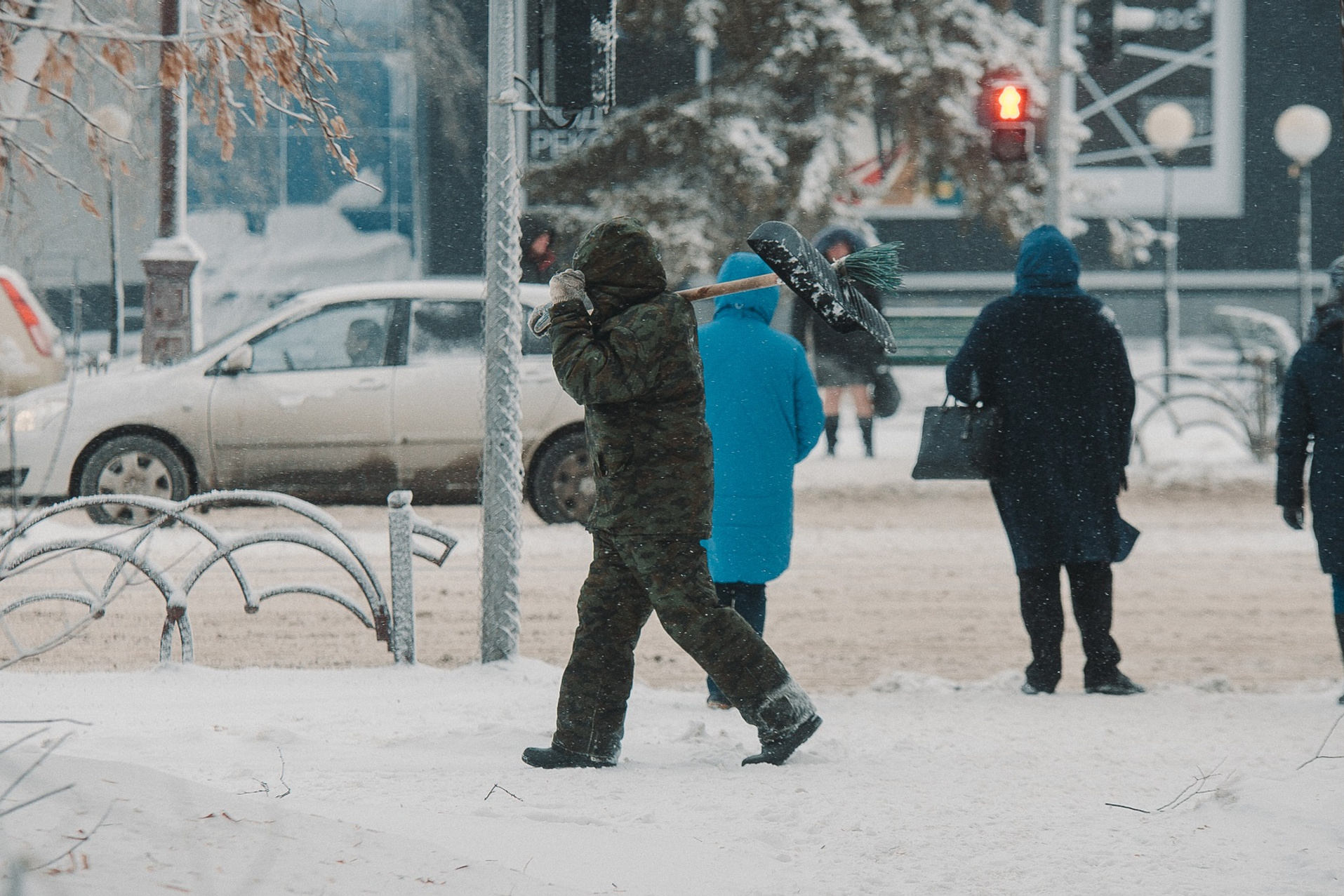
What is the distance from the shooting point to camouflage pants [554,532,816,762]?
4172mm

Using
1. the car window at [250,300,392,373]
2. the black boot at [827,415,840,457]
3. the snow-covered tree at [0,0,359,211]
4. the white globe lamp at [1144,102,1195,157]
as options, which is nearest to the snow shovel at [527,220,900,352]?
the snow-covered tree at [0,0,359,211]

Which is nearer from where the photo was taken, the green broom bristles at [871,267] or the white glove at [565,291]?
the white glove at [565,291]

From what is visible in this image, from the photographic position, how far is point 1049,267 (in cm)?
569

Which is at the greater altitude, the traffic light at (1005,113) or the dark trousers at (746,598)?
the traffic light at (1005,113)

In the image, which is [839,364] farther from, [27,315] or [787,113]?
[27,315]

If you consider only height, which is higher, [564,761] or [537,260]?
[537,260]

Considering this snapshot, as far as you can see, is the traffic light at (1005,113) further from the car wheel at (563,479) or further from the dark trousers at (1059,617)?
the dark trousers at (1059,617)

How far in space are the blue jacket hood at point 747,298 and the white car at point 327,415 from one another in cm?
429

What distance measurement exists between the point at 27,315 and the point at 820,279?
949 cm

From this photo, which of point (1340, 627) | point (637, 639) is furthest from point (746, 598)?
point (1340, 627)

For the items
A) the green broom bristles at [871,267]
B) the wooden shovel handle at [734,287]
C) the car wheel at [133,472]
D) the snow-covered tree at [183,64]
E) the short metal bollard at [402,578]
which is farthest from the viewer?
the car wheel at [133,472]

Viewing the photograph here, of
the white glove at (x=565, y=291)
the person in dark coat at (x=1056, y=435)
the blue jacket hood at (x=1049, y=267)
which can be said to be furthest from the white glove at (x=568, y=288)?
the blue jacket hood at (x=1049, y=267)

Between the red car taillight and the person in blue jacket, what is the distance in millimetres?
8170

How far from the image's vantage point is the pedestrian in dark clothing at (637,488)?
13.5 feet
